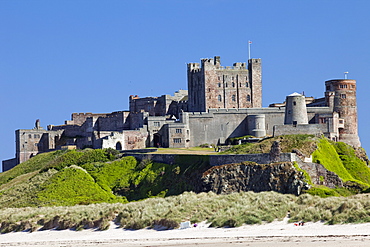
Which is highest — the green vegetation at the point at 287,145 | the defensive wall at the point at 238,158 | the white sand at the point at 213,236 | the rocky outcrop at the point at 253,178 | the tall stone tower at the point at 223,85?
the tall stone tower at the point at 223,85

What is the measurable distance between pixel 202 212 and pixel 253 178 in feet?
55.0

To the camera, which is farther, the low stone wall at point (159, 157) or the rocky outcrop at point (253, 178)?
the low stone wall at point (159, 157)

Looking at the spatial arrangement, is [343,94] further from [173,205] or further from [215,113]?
[173,205]

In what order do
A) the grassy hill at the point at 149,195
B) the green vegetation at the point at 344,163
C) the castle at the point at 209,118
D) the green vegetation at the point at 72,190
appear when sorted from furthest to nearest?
1. the castle at the point at 209,118
2. the green vegetation at the point at 72,190
3. the green vegetation at the point at 344,163
4. the grassy hill at the point at 149,195

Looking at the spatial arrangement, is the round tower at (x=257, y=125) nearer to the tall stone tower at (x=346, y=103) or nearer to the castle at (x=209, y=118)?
the castle at (x=209, y=118)

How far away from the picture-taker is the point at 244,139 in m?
86.7

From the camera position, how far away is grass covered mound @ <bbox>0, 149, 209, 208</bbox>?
7131 cm

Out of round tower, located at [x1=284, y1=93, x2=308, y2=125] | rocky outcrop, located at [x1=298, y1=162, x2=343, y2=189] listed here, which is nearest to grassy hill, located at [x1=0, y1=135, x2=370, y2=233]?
rocky outcrop, located at [x1=298, y1=162, x2=343, y2=189]

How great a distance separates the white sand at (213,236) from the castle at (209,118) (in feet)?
112

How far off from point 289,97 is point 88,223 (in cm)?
3705

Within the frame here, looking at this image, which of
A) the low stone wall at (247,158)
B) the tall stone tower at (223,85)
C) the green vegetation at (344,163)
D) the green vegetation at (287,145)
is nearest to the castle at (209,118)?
the tall stone tower at (223,85)

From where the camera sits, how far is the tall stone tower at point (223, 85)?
96.2 m

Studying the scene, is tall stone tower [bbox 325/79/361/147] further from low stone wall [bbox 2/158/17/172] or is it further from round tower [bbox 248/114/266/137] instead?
low stone wall [bbox 2/158/17/172]

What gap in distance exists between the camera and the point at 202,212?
169ft
